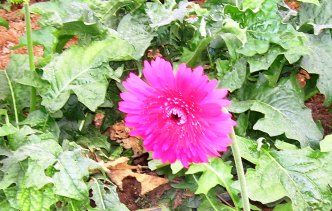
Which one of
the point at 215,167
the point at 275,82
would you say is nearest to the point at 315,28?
the point at 275,82

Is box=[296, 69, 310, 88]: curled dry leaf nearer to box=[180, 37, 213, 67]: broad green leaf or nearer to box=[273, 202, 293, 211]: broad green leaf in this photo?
box=[180, 37, 213, 67]: broad green leaf

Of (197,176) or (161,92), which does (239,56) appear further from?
(161,92)

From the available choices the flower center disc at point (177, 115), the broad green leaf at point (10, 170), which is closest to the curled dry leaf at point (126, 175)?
the broad green leaf at point (10, 170)

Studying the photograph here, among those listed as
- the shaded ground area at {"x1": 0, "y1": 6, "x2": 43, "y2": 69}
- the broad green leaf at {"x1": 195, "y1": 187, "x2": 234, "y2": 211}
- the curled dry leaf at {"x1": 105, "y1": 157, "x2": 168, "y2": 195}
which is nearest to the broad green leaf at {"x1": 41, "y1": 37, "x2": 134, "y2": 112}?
the curled dry leaf at {"x1": 105, "y1": 157, "x2": 168, "y2": 195}

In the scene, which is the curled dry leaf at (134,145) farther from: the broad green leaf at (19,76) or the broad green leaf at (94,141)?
the broad green leaf at (19,76)

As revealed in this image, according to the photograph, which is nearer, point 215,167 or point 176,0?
point 215,167

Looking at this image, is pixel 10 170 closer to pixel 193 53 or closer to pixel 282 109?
pixel 193 53

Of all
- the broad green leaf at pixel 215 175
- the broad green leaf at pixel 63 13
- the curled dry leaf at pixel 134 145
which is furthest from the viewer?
the curled dry leaf at pixel 134 145
